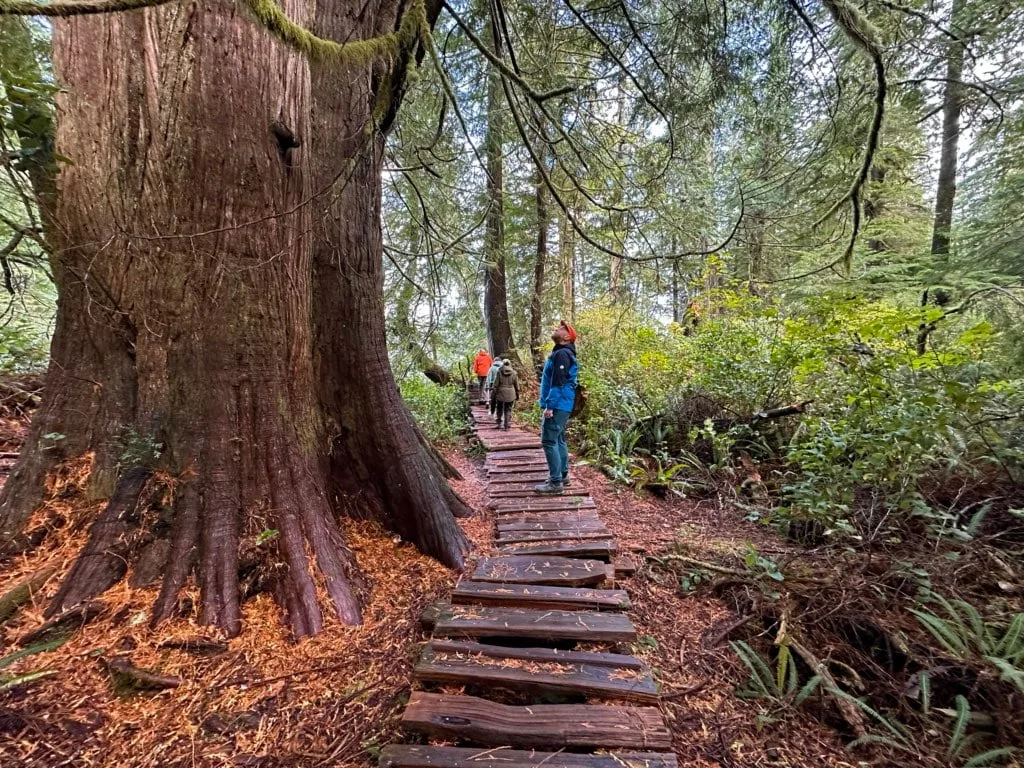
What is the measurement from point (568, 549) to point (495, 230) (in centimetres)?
835

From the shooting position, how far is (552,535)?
13.1ft

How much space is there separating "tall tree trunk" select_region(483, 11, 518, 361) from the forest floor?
4.26m

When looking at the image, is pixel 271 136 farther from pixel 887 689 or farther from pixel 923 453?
pixel 923 453

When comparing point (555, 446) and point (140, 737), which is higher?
point (555, 446)

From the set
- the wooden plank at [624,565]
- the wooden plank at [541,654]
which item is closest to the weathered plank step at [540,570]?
the wooden plank at [624,565]

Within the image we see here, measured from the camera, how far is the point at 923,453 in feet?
12.3

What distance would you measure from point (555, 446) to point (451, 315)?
5065mm

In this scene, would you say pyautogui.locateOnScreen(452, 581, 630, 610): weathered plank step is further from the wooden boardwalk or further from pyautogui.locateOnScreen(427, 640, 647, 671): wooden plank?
pyautogui.locateOnScreen(427, 640, 647, 671): wooden plank

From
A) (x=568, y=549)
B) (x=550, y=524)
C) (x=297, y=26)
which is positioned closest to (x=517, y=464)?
(x=550, y=524)

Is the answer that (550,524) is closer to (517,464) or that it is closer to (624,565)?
(624,565)

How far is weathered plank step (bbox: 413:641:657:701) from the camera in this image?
2.26 metres

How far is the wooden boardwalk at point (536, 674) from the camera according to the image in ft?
6.31

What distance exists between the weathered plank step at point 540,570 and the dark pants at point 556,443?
5.50 ft

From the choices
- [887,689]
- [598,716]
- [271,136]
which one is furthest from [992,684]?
[271,136]
